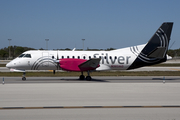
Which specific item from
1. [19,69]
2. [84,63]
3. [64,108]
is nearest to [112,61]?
[84,63]

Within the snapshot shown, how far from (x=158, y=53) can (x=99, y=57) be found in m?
6.21

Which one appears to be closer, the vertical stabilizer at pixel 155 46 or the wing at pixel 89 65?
the wing at pixel 89 65

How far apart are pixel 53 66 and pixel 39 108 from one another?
14.1m

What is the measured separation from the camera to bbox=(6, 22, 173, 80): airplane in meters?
22.6

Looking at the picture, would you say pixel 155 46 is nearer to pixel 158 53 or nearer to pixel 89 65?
pixel 158 53

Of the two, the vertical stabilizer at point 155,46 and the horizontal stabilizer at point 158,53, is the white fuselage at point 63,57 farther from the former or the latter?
the horizontal stabilizer at point 158,53

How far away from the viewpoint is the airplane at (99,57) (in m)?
22.6

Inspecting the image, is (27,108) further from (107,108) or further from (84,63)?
(84,63)

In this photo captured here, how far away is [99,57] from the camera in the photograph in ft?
79.3

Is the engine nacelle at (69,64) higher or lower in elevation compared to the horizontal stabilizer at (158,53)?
lower

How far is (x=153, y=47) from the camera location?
79.7 ft

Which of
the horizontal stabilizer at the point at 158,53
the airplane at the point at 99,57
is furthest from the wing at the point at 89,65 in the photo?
the horizontal stabilizer at the point at 158,53
